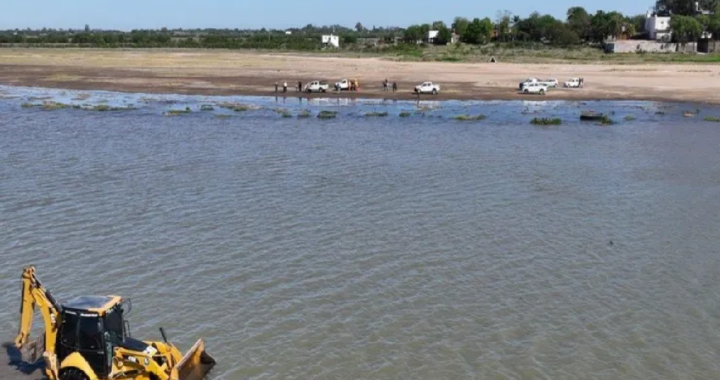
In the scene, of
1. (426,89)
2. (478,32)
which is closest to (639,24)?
(478,32)

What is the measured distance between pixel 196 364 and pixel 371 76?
86.5 meters

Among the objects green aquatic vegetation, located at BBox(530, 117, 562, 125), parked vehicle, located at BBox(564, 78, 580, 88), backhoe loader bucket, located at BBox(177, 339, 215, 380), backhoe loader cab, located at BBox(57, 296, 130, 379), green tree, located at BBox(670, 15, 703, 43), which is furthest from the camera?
green tree, located at BBox(670, 15, 703, 43)

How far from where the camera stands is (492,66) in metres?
117

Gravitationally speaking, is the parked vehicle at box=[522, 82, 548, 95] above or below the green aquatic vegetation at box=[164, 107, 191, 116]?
above

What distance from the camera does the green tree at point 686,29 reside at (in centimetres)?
14912

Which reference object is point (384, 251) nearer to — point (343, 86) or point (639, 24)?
point (343, 86)

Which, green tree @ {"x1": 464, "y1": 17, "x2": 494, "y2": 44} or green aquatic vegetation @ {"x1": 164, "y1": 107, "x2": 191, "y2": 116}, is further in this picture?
green tree @ {"x1": 464, "y1": 17, "x2": 494, "y2": 44}

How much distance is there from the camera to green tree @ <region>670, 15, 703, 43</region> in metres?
149

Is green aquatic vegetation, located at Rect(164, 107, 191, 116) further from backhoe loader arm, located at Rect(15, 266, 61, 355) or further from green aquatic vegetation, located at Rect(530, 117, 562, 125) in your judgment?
backhoe loader arm, located at Rect(15, 266, 61, 355)

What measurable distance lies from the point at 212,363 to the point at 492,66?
106 metres

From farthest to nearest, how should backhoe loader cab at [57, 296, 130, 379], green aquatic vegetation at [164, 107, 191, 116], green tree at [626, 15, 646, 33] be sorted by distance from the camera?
1. green tree at [626, 15, 646, 33]
2. green aquatic vegetation at [164, 107, 191, 116]
3. backhoe loader cab at [57, 296, 130, 379]

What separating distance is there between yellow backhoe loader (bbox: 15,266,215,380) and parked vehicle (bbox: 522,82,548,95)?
7153 cm

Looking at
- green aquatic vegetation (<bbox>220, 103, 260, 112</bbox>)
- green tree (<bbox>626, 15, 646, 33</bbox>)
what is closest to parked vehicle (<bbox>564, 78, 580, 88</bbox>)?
green aquatic vegetation (<bbox>220, 103, 260, 112</bbox>)

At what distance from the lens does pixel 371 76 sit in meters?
99.9
